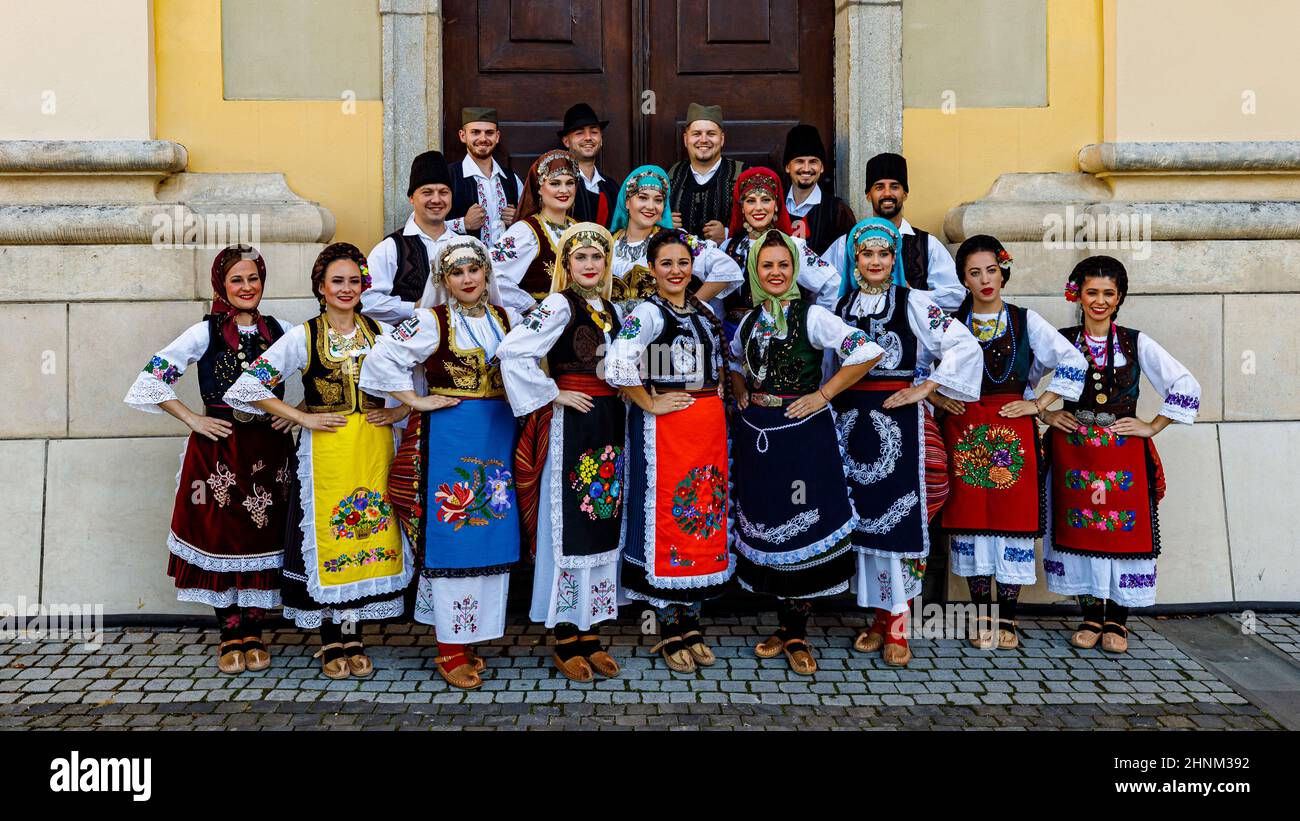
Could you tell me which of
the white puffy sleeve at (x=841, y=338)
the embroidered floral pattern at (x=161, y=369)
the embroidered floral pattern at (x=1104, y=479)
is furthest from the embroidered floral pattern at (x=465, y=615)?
the embroidered floral pattern at (x=1104, y=479)

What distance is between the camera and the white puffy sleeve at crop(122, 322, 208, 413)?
180 inches

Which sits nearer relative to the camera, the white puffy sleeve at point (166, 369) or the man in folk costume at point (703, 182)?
the white puffy sleeve at point (166, 369)

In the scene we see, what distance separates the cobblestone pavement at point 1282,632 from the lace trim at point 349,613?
4017 millimetres

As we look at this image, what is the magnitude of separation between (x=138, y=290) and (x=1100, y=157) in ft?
16.4

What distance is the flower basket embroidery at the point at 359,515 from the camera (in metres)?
4.55

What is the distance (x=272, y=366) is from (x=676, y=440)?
1699 mm

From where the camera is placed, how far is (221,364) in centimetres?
470

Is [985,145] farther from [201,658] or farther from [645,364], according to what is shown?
[201,658]

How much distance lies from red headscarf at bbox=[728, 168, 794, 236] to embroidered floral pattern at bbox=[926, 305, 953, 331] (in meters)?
0.74

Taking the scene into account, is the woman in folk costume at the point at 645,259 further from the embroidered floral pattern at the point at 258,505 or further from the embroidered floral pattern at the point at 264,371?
the embroidered floral pattern at the point at 258,505

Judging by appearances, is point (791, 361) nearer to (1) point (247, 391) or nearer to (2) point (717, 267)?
(2) point (717, 267)

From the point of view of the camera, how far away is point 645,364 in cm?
458

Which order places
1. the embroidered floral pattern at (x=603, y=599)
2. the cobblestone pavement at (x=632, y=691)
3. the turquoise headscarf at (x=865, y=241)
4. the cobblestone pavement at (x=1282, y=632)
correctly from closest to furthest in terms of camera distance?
the cobblestone pavement at (x=632, y=691) → the embroidered floral pattern at (x=603, y=599) → the turquoise headscarf at (x=865, y=241) → the cobblestone pavement at (x=1282, y=632)

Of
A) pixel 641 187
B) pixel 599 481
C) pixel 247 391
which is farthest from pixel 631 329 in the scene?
pixel 247 391
